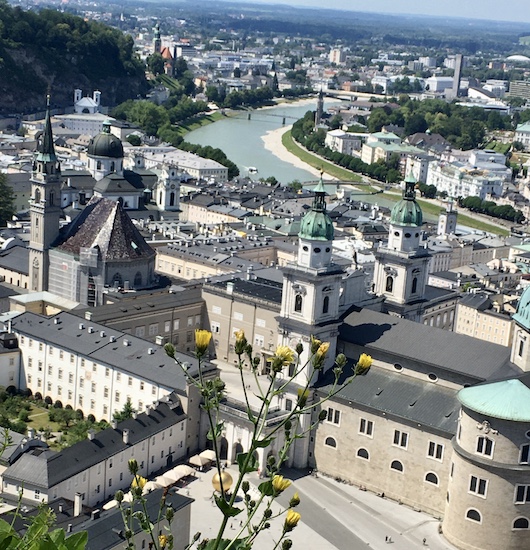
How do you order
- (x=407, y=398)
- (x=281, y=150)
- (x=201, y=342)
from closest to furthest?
(x=201, y=342), (x=407, y=398), (x=281, y=150)

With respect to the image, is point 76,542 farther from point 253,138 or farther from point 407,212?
point 253,138

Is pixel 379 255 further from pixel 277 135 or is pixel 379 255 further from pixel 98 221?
pixel 277 135

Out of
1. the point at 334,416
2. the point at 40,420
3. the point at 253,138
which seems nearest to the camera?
the point at 334,416

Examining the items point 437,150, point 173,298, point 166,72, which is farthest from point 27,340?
point 166,72

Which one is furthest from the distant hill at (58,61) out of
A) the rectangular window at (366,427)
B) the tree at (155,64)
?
the rectangular window at (366,427)

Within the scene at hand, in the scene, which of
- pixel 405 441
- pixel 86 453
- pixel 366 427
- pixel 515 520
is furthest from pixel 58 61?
pixel 515 520
